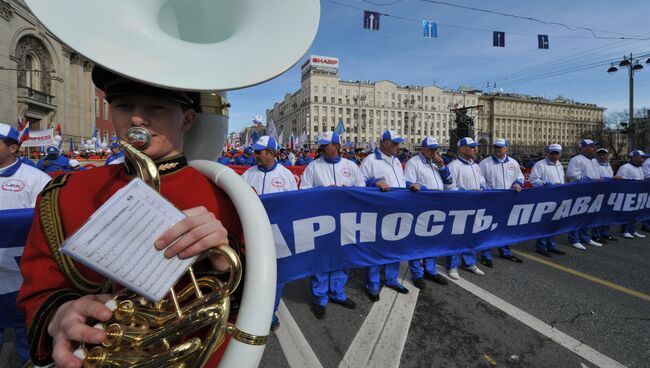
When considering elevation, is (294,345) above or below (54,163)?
below

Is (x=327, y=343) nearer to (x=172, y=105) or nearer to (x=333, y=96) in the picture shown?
(x=172, y=105)

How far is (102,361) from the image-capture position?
752 millimetres

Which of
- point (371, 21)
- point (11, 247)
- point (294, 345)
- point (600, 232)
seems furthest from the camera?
point (371, 21)

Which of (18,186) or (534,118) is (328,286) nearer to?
(18,186)

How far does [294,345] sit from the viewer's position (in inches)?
120

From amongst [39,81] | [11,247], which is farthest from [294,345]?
[39,81]

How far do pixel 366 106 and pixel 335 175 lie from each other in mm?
98871

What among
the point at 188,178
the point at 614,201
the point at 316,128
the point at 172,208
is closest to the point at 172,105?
the point at 188,178

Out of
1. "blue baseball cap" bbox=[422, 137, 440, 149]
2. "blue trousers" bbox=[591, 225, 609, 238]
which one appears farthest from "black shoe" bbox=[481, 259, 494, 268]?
"blue trousers" bbox=[591, 225, 609, 238]

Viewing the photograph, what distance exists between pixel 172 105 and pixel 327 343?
2.73m

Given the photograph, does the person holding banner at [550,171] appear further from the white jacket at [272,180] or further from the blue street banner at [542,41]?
the blue street banner at [542,41]

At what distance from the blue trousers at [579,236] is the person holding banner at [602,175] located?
0.36 meters

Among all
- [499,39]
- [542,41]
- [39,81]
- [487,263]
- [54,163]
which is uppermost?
[39,81]

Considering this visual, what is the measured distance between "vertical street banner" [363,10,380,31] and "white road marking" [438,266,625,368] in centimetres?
1120
